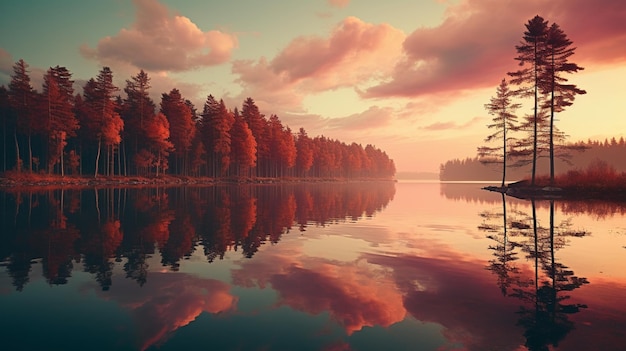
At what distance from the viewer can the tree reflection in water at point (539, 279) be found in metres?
5.64

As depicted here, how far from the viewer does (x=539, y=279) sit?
27.8 feet

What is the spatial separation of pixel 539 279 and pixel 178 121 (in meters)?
71.7

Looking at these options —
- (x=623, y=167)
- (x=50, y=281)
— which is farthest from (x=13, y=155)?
(x=623, y=167)

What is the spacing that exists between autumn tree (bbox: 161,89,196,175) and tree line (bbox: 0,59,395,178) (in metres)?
0.19

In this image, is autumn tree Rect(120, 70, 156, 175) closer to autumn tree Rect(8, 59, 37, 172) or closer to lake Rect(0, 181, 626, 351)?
autumn tree Rect(8, 59, 37, 172)

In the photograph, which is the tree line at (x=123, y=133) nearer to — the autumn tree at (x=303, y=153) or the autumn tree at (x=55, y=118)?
the autumn tree at (x=55, y=118)

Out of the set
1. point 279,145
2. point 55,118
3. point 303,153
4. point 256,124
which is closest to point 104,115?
point 55,118

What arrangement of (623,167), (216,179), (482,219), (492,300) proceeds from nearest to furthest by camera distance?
(492,300)
(482,219)
(216,179)
(623,167)

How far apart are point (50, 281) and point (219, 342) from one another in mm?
5679

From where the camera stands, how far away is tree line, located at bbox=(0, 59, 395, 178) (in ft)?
181

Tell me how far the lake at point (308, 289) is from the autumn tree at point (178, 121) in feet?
186

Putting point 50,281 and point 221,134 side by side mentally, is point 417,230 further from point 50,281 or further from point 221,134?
point 221,134

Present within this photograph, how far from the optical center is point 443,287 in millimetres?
8062

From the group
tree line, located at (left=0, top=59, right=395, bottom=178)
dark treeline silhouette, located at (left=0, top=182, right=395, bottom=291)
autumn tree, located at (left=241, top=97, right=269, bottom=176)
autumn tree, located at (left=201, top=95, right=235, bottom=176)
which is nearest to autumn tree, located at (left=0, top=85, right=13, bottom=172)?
tree line, located at (left=0, top=59, right=395, bottom=178)
